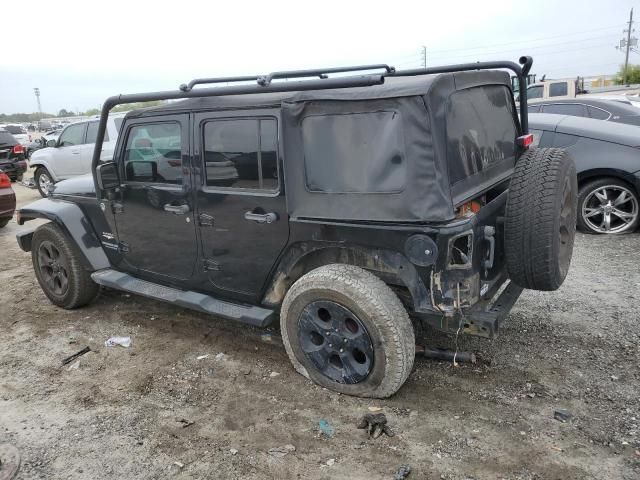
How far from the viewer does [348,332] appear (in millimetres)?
3111

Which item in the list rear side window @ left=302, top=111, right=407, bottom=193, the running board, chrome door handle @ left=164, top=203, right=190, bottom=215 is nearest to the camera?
rear side window @ left=302, top=111, right=407, bottom=193

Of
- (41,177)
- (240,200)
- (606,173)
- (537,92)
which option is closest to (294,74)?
(240,200)

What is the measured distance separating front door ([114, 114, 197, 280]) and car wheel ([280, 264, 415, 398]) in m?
1.11

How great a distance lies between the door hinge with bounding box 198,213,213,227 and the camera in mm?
3619

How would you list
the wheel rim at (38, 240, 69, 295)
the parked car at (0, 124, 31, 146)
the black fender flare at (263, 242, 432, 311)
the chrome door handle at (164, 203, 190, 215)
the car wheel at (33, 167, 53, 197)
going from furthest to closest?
1. the parked car at (0, 124, 31, 146)
2. the car wheel at (33, 167, 53, 197)
3. the wheel rim at (38, 240, 69, 295)
4. the chrome door handle at (164, 203, 190, 215)
5. the black fender flare at (263, 242, 432, 311)

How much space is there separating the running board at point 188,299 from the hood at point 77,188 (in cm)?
75

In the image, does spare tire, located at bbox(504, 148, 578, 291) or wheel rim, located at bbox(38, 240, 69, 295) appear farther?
wheel rim, located at bbox(38, 240, 69, 295)

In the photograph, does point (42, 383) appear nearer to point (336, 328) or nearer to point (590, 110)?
point (336, 328)

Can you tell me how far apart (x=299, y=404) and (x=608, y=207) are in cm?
496

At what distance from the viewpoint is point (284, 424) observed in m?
3.02

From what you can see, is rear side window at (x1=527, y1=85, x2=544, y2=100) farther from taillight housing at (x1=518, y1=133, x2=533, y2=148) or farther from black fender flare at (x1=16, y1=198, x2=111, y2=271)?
black fender flare at (x1=16, y1=198, x2=111, y2=271)

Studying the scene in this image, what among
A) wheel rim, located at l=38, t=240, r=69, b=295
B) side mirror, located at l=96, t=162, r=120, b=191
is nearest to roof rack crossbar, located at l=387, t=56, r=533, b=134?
side mirror, located at l=96, t=162, r=120, b=191

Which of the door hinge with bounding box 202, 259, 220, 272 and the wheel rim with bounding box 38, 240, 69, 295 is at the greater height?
the door hinge with bounding box 202, 259, 220, 272

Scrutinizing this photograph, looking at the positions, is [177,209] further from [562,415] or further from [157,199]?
[562,415]
